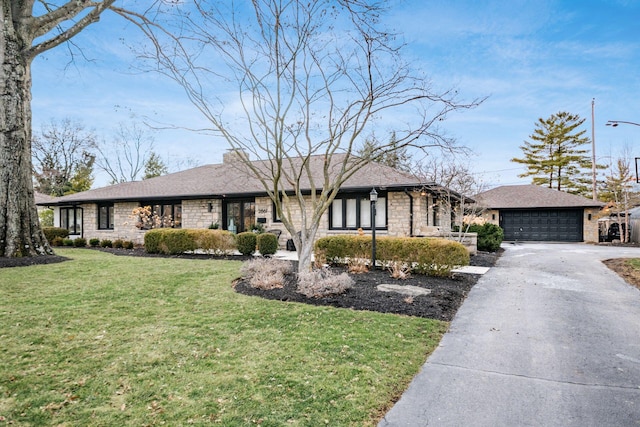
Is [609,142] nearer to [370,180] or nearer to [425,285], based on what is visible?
[370,180]

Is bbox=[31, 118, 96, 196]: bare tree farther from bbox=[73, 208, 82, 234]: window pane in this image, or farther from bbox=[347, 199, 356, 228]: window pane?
bbox=[347, 199, 356, 228]: window pane

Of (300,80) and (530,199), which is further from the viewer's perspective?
(530,199)

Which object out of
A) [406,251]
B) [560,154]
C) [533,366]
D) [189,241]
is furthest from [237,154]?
[560,154]

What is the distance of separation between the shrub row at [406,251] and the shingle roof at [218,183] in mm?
4133

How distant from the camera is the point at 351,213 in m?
14.8

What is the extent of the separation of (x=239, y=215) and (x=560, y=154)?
97.8ft

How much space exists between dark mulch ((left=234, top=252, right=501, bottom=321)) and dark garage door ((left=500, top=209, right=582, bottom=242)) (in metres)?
16.8

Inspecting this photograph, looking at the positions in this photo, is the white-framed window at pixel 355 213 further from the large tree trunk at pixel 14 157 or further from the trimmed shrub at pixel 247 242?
the large tree trunk at pixel 14 157

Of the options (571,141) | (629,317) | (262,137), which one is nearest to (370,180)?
(262,137)

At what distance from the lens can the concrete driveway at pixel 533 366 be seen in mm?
2877

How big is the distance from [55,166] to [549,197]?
41.3 m

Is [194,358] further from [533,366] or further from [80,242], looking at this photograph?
[80,242]

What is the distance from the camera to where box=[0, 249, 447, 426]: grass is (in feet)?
9.39

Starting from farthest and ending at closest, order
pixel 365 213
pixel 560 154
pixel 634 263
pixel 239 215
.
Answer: pixel 560 154 → pixel 239 215 → pixel 365 213 → pixel 634 263
